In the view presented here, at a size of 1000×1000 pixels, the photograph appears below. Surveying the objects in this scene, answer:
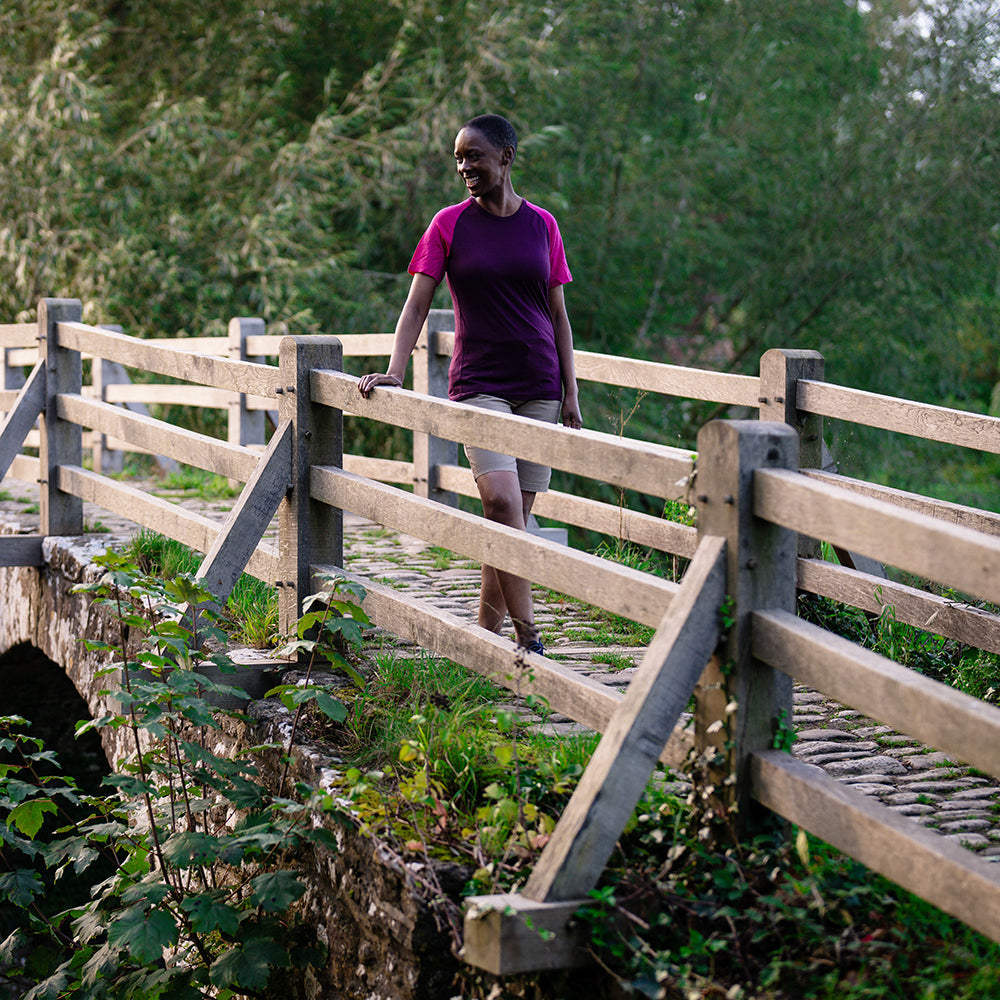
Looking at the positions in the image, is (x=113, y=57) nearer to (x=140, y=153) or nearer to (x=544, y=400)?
(x=140, y=153)

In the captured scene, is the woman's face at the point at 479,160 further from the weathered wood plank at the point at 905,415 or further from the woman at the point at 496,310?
the weathered wood plank at the point at 905,415

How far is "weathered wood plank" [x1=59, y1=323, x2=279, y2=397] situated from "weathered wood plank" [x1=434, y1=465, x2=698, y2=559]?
1.30 meters

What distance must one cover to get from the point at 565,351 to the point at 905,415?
4.24 ft

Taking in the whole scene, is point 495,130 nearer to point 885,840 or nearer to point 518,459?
point 518,459

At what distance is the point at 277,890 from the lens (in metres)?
3.51

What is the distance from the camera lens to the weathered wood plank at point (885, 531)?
2344 millimetres

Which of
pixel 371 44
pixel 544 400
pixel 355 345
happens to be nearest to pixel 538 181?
pixel 371 44

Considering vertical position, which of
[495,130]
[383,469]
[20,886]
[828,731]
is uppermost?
[495,130]

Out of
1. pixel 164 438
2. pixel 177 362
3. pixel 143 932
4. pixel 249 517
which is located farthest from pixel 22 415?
pixel 143 932

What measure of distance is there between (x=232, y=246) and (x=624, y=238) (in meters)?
5.95

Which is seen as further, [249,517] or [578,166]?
[578,166]

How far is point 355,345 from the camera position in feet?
26.0

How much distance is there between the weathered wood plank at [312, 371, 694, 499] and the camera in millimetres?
3033

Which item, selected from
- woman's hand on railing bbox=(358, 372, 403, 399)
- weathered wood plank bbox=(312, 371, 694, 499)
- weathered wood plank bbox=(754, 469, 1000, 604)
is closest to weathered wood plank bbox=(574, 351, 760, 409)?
woman's hand on railing bbox=(358, 372, 403, 399)
